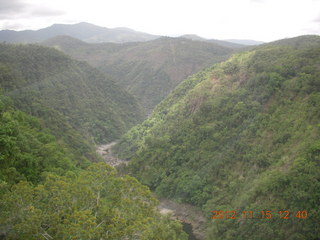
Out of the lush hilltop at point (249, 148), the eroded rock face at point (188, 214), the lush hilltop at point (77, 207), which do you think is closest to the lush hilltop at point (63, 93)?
the lush hilltop at point (249, 148)

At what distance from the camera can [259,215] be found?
3603cm

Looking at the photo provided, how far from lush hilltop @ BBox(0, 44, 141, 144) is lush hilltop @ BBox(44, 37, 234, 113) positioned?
29.1 m

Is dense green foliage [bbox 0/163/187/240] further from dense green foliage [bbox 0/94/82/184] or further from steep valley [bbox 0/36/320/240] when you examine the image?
dense green foliage [bbox 0/94/82/184]

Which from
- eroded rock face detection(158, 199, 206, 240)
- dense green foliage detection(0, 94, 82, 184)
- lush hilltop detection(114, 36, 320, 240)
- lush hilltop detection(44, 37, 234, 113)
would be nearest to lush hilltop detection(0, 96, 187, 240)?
dense green foliage detection(0, 94, 82, 184)

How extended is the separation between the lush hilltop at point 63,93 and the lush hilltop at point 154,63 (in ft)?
95.4

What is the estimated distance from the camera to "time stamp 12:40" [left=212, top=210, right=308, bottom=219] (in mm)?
33103

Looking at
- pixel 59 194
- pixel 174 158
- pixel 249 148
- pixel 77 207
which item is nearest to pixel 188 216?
pixel 174 158

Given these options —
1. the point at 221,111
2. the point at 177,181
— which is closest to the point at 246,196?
the point at 177,181

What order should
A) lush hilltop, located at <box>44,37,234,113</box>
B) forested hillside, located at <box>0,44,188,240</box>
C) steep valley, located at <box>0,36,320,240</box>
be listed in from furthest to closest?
lush hilltop, located at <box>44,37,234,113</box> → steep valley, located at <box>0,36,320,240</box> → forested hillside, located at <box>0,44,188,240</box>

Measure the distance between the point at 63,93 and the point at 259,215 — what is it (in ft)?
221

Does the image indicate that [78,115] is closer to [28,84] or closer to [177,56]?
[28,84]

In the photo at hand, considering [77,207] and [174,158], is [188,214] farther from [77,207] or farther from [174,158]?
[77,207]

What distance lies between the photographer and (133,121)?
349 feet

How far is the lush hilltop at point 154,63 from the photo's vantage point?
150 meters
